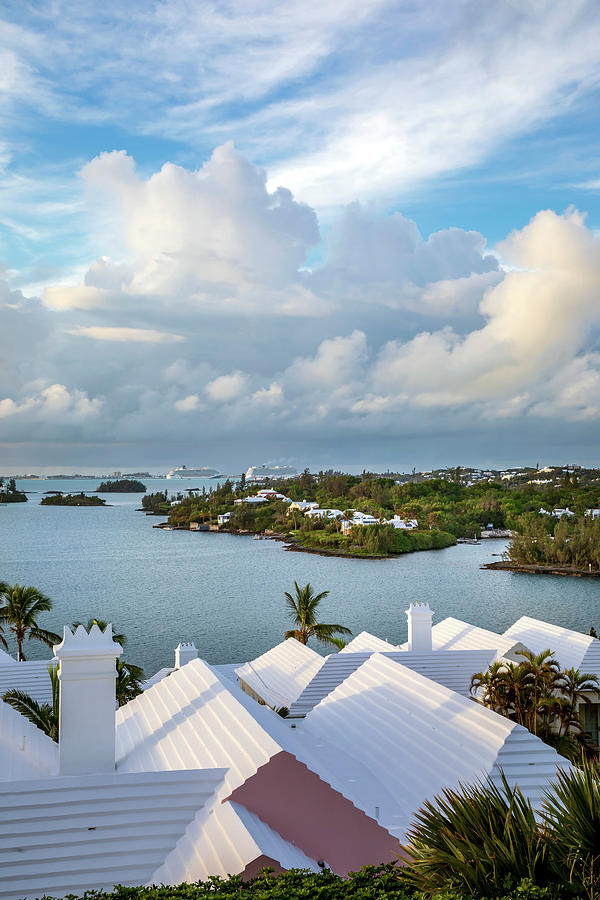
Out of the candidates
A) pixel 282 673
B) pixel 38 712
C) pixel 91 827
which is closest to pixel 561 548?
pixel 282 673

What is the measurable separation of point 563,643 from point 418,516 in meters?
103

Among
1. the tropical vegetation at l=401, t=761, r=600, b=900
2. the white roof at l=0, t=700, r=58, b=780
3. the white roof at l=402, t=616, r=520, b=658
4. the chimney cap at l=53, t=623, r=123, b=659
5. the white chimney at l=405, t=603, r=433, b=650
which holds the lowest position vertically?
the white roof at l=402, t=616, r=520, b=658

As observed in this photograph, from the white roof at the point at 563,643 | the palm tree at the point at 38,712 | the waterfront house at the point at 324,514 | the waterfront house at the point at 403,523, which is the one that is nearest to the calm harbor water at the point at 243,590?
the waterfront house at the point at 403,523

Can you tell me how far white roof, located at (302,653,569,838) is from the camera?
879 cm

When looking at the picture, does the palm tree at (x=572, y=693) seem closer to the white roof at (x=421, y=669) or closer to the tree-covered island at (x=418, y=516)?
the white roof at (x=421, y=669)

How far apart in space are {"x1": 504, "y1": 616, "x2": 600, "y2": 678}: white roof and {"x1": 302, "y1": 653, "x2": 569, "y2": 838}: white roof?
7.99 m

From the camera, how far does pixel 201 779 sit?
6461 millimetres

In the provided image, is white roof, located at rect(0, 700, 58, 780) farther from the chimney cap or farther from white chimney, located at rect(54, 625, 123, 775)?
the chimney cap

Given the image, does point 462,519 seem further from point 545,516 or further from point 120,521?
point 120,521

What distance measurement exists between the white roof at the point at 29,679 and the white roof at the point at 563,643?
12.6m

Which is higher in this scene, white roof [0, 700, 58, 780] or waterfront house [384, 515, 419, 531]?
white roof [0, 700, 58, 780]

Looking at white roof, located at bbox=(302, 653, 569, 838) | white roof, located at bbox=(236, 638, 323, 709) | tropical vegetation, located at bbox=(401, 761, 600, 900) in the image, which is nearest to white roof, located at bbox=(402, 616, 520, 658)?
white roof, located at bbox=(236, 638, 323, 709)

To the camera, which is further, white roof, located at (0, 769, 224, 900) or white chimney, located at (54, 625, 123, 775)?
white chimney, located at (54, 625, 123, 775)

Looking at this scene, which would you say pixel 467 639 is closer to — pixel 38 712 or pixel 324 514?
pixel 38 712
